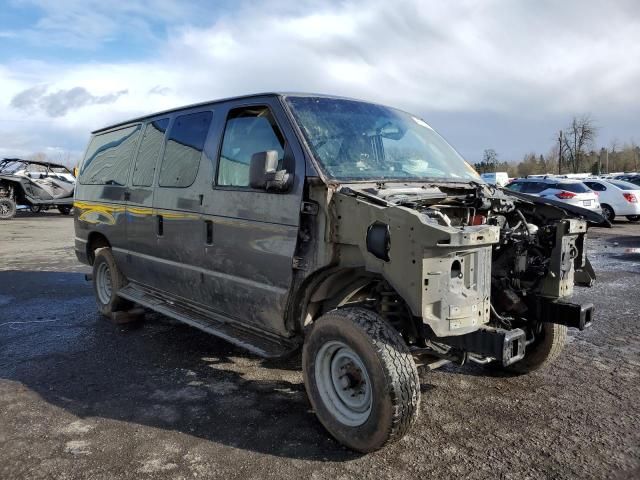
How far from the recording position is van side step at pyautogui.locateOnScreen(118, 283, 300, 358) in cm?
388

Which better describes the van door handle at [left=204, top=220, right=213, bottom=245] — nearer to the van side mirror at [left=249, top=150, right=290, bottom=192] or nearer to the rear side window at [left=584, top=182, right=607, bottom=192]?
the van side mirror at [left=249, top=150, right=290, bottom=192]

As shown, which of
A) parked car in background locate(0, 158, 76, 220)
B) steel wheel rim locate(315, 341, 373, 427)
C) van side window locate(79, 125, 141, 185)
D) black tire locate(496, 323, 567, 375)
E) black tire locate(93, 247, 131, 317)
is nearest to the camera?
steel wheel rim locate(315, 341, 373, 427)

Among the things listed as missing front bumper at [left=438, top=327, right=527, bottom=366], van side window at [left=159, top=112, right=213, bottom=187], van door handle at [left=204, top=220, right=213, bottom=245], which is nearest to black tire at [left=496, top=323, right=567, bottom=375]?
missing front bumper at [left=438, top=327, right=527, bottom=366]

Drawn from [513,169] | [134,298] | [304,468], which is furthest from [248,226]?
[513,169]

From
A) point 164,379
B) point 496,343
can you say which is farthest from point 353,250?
point 164,379

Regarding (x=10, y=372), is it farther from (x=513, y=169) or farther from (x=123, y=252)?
(x=513, y=169)

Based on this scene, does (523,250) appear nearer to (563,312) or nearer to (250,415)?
(563,312)

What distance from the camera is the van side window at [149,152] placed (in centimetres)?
520

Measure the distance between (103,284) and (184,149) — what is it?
2.57 meters

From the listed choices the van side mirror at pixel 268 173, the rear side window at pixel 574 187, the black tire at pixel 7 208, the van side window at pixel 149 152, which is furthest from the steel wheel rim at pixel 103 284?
the black tire at pixel 7 208

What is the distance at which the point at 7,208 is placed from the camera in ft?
69.6

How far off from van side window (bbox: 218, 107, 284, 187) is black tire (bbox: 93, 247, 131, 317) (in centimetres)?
248

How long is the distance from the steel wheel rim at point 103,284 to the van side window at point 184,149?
1997 millimetres

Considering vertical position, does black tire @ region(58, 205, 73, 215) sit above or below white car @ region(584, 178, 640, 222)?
below
